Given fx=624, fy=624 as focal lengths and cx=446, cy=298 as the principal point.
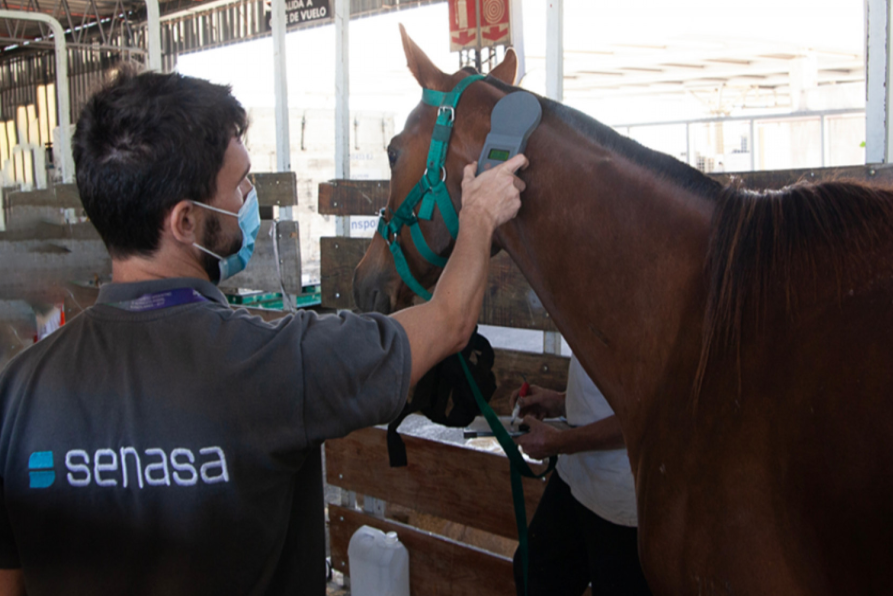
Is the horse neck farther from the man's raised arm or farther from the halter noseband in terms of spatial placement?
the halter noseband

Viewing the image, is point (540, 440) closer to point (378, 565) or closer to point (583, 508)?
point (583, 508)

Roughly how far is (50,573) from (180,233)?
25.3 inches

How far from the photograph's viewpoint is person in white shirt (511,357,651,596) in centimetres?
180

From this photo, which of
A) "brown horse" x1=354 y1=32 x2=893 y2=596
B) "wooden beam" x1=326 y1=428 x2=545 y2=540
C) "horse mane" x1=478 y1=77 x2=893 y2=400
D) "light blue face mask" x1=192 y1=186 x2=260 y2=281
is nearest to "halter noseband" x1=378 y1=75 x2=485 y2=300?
"brown horse" x1=354 y1=32 x2=893 y2=596

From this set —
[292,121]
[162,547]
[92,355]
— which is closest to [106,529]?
[162,547]

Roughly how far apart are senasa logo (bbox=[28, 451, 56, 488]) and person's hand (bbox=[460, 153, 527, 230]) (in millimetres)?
954


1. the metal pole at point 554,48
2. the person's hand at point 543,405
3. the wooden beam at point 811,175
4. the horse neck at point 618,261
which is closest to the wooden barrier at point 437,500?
the person's hand at point 543,405

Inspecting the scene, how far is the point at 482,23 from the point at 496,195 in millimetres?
2061

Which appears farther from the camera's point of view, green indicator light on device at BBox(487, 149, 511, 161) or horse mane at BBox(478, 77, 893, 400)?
green indicator light on device at BBox(487, 149, 511, 161)

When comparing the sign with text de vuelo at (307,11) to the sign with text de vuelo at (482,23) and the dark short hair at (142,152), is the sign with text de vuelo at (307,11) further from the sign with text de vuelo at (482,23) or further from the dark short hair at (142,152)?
the dark short hair at (142,152)

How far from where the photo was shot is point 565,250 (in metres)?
1.50

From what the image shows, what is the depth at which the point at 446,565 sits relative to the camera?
2.90 meters

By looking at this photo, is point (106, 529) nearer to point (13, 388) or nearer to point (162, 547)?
point (162, 547)

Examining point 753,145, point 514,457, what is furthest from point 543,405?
point 753,145
